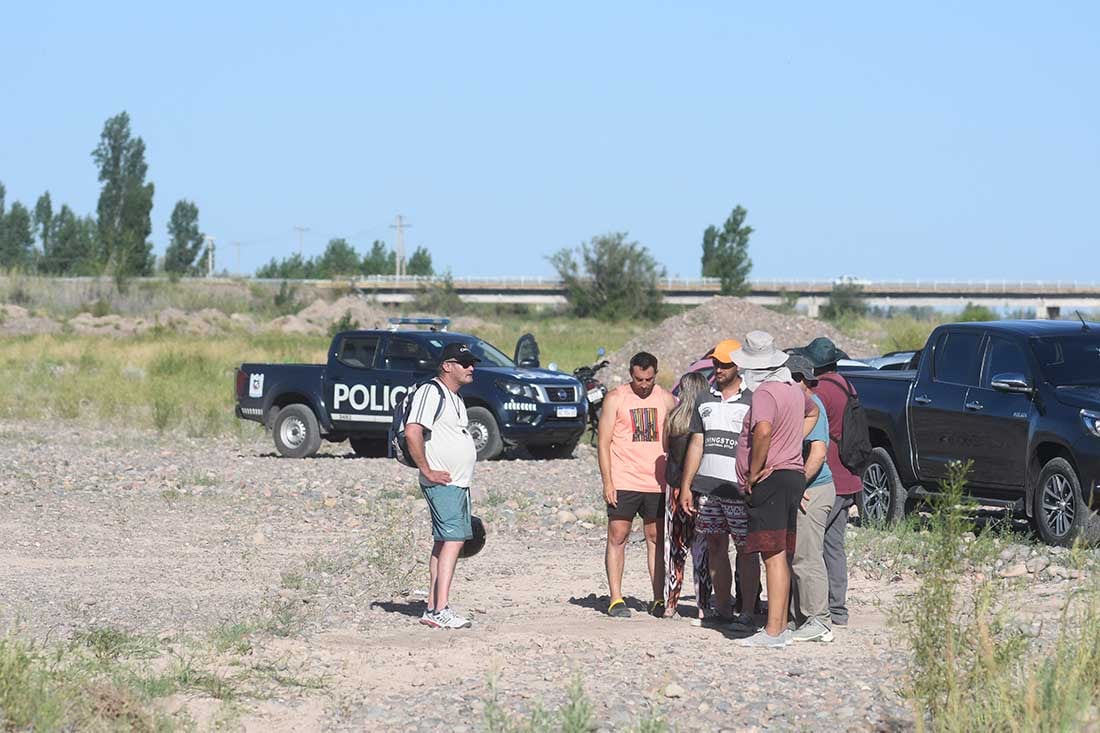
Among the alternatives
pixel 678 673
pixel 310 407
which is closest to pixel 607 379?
pixel 310 407

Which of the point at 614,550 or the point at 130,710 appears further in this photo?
the point at 614,550

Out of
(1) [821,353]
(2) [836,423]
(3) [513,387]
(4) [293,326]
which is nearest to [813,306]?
(4) [293,326]

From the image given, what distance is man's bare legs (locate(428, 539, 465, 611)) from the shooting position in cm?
1071

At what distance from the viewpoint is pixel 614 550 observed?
11.2 metres

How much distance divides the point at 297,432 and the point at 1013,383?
1330 cm

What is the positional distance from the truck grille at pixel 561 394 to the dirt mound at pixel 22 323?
51431mm

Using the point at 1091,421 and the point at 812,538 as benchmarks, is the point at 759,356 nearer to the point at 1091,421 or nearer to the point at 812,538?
the point at 812,538

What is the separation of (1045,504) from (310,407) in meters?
13.3

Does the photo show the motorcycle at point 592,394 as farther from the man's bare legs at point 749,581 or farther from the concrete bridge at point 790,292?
the concrete bridge at point 790,292

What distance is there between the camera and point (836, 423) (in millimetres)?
10859

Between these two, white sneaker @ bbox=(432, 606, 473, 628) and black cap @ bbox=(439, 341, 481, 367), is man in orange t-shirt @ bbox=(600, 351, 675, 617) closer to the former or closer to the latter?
black cap @ bbox=(439, 341, 481, 367)

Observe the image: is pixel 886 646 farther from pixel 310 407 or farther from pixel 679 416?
pixel 310 407

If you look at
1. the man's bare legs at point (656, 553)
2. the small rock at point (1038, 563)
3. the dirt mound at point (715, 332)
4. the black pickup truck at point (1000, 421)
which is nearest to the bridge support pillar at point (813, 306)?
the dirt mound at point (715, 332)

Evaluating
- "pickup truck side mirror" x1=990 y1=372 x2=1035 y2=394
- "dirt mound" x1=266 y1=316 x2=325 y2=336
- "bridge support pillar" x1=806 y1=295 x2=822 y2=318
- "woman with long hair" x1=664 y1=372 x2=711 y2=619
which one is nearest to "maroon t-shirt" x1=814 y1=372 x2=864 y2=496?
"woman with long hair" x1=664 y1=372 x2=711 y2=619
